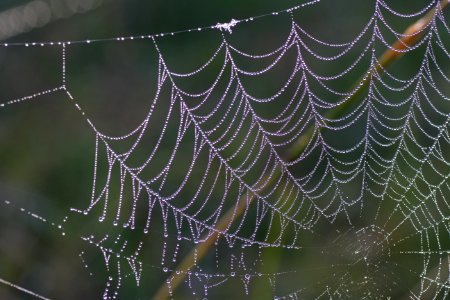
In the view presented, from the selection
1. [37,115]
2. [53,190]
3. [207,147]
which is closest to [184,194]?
[207,147]

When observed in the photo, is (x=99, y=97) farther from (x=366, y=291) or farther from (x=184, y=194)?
(x=366, y=291)

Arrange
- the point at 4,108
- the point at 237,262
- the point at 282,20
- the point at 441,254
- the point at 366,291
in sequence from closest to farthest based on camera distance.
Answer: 1. the point at 366,291
2. the point at 441,254
3. the point at 237,262
4. the point at 4,108
5. the point at 282,20

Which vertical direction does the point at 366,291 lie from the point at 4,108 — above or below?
below

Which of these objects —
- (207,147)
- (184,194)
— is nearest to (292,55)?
(207,147)

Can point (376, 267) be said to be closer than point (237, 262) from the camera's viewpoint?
Yes

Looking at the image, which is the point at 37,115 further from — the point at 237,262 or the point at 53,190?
the point at 237,262

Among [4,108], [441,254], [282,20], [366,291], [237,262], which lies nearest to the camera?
[366,291]

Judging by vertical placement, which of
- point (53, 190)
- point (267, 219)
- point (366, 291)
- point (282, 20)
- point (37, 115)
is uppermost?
point (282, 20)
